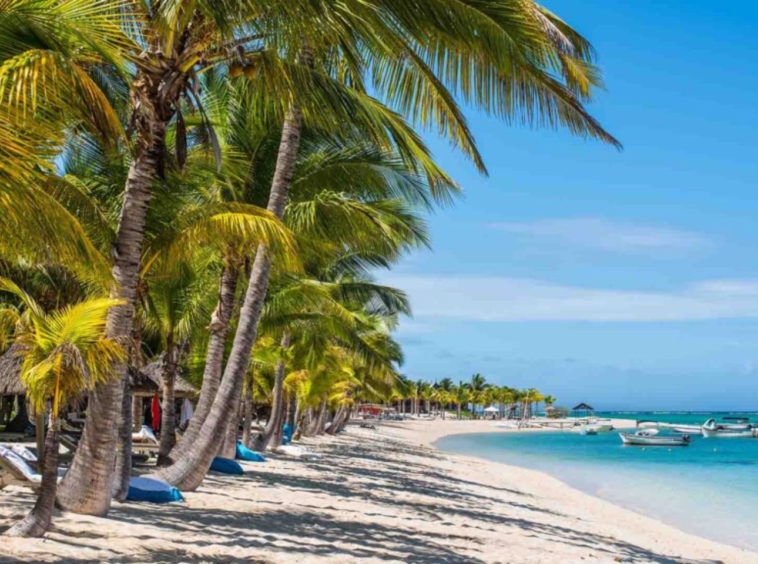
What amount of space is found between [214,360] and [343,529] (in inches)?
137

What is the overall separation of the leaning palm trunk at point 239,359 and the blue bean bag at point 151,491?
762 mm

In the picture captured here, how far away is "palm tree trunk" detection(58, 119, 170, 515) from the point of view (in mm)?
7570

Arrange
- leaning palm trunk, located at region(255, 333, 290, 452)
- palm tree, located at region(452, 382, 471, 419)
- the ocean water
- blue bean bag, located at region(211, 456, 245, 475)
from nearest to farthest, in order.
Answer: blue bean bag, located at region(211, 456, 245, 475) < the ocean water < leaning palm trunk, located at region(255, 333, 290, 452) < palm tree, located at region(452, 382, 471, 419)

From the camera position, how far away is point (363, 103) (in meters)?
7.59

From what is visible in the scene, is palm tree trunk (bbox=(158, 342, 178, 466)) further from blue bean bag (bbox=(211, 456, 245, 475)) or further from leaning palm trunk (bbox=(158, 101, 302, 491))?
leaning palm trunk (bbox=(158, 101, 302, 491))

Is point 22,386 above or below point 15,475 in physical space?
above

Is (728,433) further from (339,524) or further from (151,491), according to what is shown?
(151,491)

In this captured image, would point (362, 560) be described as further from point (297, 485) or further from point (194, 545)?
point (297, 485)

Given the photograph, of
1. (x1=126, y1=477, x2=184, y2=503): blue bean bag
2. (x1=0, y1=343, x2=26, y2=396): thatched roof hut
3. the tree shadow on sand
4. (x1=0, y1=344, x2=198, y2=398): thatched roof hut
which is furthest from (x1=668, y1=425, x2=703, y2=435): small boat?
(x1=126, y1=477, x2=184, y2=503): blue bean bag

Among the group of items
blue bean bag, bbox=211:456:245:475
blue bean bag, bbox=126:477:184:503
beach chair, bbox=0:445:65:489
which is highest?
beach chair, bbox=0:445:65:489

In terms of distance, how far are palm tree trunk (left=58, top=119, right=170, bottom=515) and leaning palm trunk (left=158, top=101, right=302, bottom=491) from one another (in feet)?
8.70

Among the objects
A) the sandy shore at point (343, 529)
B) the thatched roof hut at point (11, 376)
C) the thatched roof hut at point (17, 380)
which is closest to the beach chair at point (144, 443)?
the thatched roof hut at point (17, 380)

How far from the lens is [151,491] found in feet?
30.2

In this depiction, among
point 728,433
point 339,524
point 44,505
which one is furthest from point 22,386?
point 728,433
